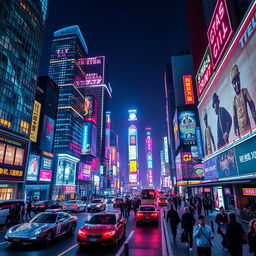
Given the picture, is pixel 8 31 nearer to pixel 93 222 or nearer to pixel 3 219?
pixel 3 219

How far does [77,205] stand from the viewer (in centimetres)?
2611

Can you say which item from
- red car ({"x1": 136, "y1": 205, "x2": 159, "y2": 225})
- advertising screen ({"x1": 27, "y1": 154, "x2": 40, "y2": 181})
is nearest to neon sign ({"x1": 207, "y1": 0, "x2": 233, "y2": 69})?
red car ({"x1": 136, "y1": 205, "x2": 159, "y2": 225})

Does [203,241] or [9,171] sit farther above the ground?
[9,171]

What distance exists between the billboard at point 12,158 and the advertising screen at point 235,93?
3838 cm

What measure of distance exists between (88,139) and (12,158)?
274 ft

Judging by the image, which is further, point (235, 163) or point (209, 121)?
point (209, 121)

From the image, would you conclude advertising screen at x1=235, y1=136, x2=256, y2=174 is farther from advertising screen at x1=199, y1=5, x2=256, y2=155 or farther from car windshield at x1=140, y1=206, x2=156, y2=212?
car windshield at x1=140, y1=206, x2=156, y2=212

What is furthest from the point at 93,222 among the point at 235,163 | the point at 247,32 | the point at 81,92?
the point at 81,92

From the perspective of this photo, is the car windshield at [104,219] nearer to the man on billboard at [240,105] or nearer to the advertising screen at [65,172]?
the man on billboard at [240,105]

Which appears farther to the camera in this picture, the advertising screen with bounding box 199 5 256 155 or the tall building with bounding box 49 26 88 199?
the tall building with bounding box 49 26 88 199

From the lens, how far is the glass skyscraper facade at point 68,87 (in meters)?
111

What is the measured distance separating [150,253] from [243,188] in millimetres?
17680

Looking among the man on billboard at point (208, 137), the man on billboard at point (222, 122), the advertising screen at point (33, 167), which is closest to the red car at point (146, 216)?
the man on billboard at point (222, 122)

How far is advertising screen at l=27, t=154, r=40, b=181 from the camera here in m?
54.7
